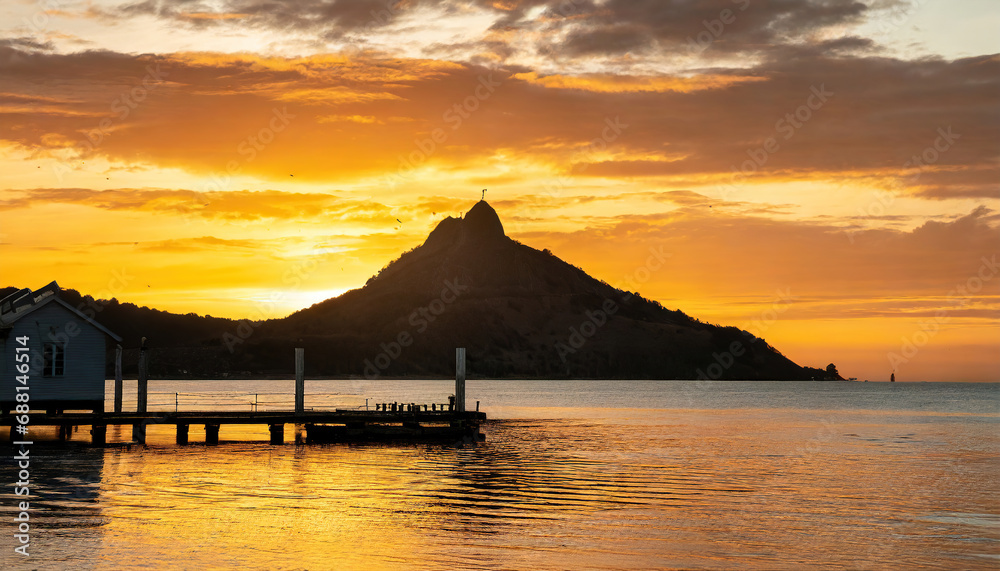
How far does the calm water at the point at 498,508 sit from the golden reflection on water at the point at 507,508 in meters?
0.12

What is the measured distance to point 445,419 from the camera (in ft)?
211

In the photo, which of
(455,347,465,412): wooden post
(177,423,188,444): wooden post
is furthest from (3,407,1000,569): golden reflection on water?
(455,347,465,412): wooden post

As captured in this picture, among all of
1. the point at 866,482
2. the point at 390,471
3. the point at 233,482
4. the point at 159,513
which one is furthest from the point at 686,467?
the point at 159,513

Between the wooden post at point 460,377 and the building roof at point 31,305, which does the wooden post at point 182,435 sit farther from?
the wooden post at point 460,377

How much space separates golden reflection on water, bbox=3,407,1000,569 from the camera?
88.6 ft

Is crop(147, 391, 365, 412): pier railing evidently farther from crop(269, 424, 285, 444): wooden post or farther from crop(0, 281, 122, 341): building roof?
crop(0, 281, 122, 341): building roof

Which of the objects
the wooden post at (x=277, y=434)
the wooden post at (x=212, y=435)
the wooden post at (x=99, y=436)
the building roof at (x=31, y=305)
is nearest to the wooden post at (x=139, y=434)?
the wooden post at (x=99, y=436)

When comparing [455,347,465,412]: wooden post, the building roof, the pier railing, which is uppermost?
the building roof

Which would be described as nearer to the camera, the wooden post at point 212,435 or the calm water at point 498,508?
the calm water at point 498,508

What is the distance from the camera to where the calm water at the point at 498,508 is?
88.2 ft

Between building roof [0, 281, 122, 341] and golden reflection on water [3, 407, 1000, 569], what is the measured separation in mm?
7521

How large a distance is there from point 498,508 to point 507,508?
33 cm

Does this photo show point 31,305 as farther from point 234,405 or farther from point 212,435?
point 234,405

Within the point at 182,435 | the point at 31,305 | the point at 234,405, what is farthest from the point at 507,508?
the point at 234,405
